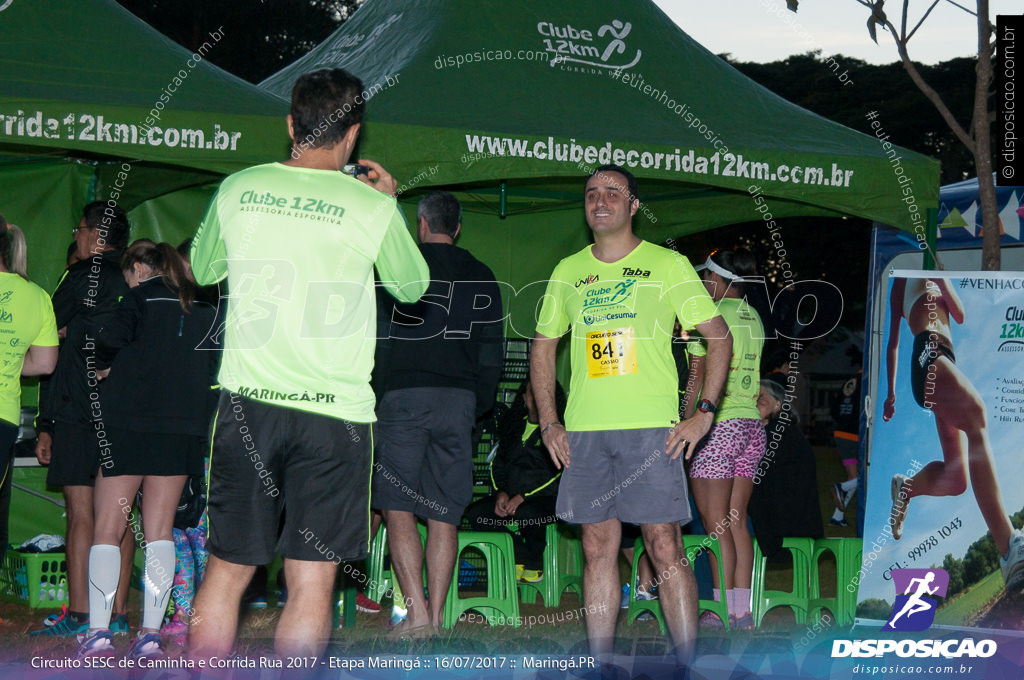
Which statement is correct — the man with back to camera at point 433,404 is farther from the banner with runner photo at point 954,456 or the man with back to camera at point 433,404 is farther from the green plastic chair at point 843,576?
the green plastic chair at point 843,576

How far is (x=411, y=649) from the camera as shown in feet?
16.3

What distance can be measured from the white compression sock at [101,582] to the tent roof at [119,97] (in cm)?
175

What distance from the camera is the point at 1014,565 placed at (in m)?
5.18

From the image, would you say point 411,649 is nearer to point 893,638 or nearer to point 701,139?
point 893,638

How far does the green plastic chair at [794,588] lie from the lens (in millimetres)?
6125

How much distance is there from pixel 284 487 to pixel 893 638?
313cm

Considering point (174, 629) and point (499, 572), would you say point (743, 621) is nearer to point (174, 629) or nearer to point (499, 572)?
point (499, 572)

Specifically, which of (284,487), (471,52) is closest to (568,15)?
(471,52)

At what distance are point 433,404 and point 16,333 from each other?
6.11 ft

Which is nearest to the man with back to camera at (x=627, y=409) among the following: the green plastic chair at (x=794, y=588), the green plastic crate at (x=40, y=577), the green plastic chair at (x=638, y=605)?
the green plastic chair at (x=638, y=605)

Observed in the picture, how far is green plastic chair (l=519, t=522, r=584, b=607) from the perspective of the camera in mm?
6547

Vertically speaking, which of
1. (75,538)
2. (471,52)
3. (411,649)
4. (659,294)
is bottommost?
(411,649)

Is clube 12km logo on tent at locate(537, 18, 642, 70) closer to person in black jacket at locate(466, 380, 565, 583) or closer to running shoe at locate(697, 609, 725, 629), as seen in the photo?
person in black jacket at locate(466, 380, 565, 583)

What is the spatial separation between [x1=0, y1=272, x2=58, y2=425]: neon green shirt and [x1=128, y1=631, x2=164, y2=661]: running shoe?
3.55ft
